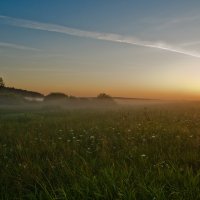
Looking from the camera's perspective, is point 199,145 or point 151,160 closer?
point 151,160

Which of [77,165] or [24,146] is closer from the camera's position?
[77,165]

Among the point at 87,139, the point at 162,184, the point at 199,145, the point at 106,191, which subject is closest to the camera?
the point at 106,191

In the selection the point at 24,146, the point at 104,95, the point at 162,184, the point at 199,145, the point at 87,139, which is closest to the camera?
the point at 162,184

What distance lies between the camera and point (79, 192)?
15.1 feet

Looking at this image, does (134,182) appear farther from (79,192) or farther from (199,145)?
(199,145)

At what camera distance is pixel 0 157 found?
7.50m

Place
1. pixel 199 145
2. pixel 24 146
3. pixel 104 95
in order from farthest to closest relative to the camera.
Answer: pixel 104 95
pixel 24 146
pixel 199 145

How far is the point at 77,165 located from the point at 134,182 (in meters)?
1.40

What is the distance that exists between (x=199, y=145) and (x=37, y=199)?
3.82 m

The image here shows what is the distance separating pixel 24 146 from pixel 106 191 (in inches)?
170

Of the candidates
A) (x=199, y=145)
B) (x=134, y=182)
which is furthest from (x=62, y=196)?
(x=199, y=145)

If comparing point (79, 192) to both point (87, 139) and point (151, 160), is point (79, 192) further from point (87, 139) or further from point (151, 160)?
point (87, 139)

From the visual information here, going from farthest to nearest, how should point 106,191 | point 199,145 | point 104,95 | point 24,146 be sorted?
point 104,95
point 24,146
point 199,145
point 106,191

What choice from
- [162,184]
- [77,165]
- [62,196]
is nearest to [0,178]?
[77,165]
